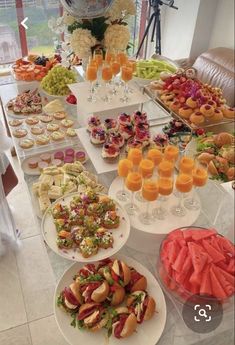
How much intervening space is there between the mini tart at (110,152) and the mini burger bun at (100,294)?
52cm

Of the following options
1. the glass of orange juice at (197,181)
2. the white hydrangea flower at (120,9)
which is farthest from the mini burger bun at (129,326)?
the white hydrangea flower at (120,9)

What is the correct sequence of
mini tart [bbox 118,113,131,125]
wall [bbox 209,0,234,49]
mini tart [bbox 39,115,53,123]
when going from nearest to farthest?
wall [bbox 209,0,234,49] → mini tart [bbox 118,113,131,125] → mini tart [bbox 39,115,53,123]

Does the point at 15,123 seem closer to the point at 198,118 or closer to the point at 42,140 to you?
the point at 42,140

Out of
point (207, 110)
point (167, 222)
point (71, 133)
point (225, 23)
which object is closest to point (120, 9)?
point (71, 133)

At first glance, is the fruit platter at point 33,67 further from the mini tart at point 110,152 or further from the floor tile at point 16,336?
the floor tile at point 16,336

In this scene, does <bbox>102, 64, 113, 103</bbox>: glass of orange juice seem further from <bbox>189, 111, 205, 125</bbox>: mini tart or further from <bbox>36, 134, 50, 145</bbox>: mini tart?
<bbox>189, 111, 205, 125</bbox>: mini tart

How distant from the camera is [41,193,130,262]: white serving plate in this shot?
3.03 feet

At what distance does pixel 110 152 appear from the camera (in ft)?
3.96

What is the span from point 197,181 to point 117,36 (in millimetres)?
971

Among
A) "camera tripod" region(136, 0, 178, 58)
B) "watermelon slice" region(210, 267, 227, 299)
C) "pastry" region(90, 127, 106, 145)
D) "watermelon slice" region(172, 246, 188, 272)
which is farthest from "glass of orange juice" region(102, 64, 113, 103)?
"watermelon slice" region(210, 267, 227, 299)

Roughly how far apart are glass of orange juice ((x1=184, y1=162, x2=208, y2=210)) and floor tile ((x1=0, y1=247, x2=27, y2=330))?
1018 millimetres

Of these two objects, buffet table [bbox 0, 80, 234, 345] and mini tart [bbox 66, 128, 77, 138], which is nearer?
buffet table [bbox 0, 80, 234, 345]

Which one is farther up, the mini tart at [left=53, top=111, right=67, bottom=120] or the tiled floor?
the mini tart at [left=53, top=111, right=67, bottom=120]

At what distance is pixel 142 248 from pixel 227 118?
0.56 meters
